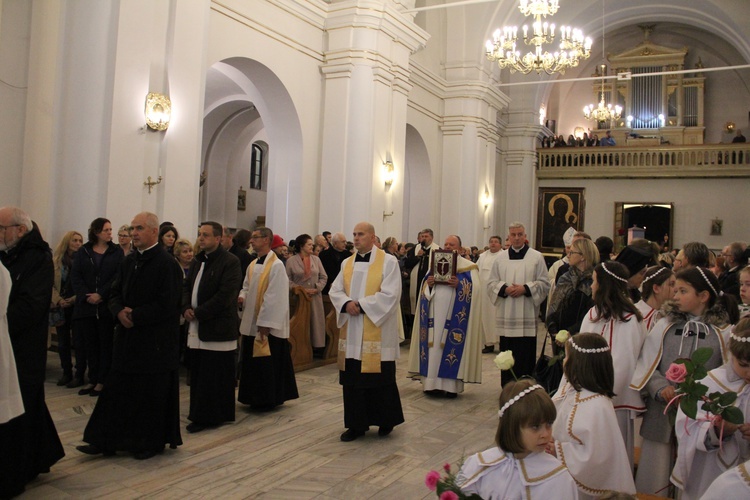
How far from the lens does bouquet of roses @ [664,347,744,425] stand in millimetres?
2803

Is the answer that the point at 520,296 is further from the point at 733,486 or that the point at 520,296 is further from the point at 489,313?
the point at 733,486

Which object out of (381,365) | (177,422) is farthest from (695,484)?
(177,422)

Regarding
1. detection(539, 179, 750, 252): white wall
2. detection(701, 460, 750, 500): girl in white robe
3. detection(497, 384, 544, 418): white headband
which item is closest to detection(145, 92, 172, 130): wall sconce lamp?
detection(497, 384, 544, 418): white headband

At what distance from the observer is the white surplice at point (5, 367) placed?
3373 millimetres

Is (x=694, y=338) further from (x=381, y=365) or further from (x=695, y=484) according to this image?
(x=381, y=365)

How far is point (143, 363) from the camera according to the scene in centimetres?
467

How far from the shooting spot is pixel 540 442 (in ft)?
7.91

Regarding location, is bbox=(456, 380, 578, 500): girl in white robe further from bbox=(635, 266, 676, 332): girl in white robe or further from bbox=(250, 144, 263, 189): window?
bbox=(250, 144, 263, 189): window

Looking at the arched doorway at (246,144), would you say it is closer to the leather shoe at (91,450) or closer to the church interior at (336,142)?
the church interior at (336,142)

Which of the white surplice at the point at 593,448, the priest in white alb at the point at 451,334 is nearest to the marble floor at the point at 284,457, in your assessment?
the priest in white alb at the point at 451,334

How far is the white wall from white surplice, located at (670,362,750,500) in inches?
762

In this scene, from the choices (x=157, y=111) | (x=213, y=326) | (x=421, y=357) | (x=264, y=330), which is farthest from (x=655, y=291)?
(x=157, y=111)

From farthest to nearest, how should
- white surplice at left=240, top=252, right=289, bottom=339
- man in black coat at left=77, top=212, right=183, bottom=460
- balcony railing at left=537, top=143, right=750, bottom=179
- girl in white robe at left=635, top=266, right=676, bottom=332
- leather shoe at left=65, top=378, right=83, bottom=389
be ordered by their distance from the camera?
1. balcony railing at left=537, top=143, right=750, bottom=179
2. leather shoe at left=65, top=378, right=83, bottom=389
3. white surplice at left=240, top=252, right=289, bottom=339
4. man in black coat at left=77, top=212, right=183, bottom=460
5. girl in white robe at left=635, top=266, right=676, bottom=332

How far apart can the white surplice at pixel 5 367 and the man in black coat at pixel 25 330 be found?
0.43 metres
